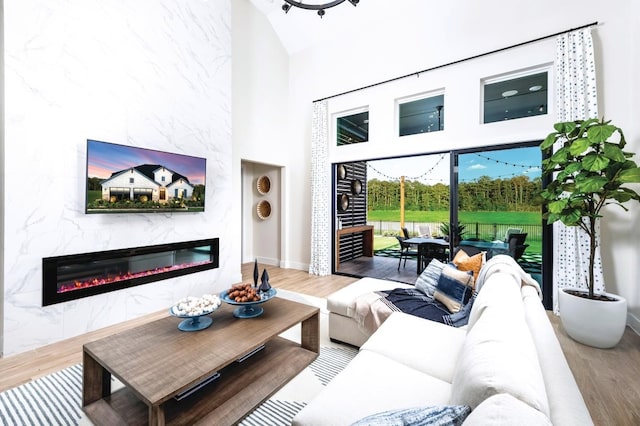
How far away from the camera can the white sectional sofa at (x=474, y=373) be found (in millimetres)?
735

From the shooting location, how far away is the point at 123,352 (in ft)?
5.21

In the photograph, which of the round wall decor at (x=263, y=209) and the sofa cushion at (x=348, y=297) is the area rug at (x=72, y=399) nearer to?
the sofa cushion at (x=348, y=297)

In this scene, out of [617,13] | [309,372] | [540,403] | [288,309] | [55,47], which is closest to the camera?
[540,403]

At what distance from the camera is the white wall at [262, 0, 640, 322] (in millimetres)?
3023

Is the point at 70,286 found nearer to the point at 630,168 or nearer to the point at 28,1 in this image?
the point at 28,1

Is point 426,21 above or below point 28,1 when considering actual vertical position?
above

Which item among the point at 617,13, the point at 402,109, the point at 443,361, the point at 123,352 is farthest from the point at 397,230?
the point at 123,352

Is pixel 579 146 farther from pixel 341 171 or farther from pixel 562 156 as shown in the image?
pixel 341 171

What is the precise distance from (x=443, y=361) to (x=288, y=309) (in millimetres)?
1209

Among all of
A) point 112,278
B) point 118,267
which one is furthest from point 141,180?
point 112,278

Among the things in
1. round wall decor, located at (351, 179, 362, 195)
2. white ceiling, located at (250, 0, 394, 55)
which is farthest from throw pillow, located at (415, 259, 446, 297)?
white ceiling, located at (250, 0, 394, 55)

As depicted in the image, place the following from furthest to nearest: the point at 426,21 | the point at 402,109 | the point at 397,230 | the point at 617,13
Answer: the point at 397,230, the point at 402,109, the point at 426,21, the point at 617,13

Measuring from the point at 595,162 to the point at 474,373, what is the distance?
2.74m

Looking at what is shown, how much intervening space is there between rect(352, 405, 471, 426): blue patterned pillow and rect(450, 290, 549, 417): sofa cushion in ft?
0.21
